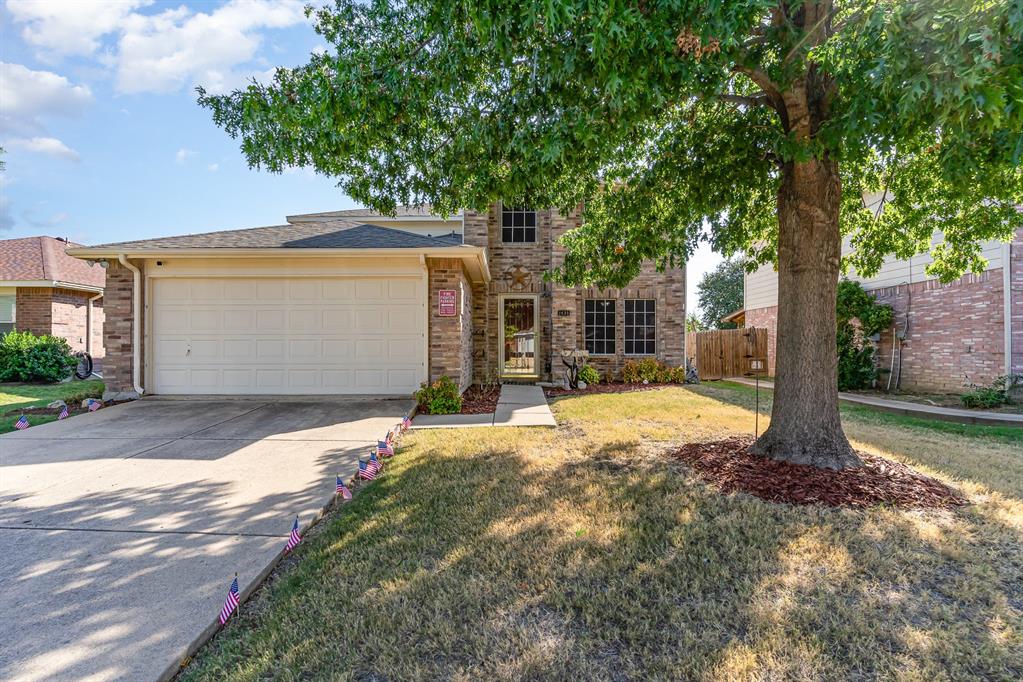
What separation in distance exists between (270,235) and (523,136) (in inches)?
287

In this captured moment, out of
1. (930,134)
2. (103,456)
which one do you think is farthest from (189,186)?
(930,134)

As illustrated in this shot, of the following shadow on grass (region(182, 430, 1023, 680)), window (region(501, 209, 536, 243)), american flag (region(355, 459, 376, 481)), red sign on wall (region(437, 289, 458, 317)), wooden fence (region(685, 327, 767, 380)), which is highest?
window (region(501, 209, 536, 243))

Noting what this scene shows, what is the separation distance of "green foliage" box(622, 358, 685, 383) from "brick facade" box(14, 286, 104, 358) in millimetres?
16571

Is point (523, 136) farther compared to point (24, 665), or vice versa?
point (523, 136)

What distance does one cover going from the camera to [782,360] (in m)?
4.72

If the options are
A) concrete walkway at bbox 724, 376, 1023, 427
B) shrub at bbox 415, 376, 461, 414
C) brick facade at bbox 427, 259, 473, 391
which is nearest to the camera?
concrete walkway at bbox 724, 376, 1023, 427

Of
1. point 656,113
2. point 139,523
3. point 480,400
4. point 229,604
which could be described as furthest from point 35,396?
point 656,113

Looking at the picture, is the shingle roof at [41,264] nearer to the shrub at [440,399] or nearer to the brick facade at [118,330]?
the brick facade at [118,330]

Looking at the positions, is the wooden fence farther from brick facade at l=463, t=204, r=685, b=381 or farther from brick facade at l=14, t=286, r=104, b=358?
brick facade at l=14, t=286, r=104, b=358

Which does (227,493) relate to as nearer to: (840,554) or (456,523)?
(456,523)

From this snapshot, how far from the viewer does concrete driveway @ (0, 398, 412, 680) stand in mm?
2111

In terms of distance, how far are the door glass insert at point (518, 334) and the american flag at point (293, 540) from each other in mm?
9449

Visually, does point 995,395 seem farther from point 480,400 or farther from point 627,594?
point 627,594

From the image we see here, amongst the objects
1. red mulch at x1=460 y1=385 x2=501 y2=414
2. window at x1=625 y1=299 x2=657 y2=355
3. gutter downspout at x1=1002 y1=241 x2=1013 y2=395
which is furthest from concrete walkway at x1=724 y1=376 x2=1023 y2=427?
red mulch at x1=460 y1=385 x2=501 y2=414
